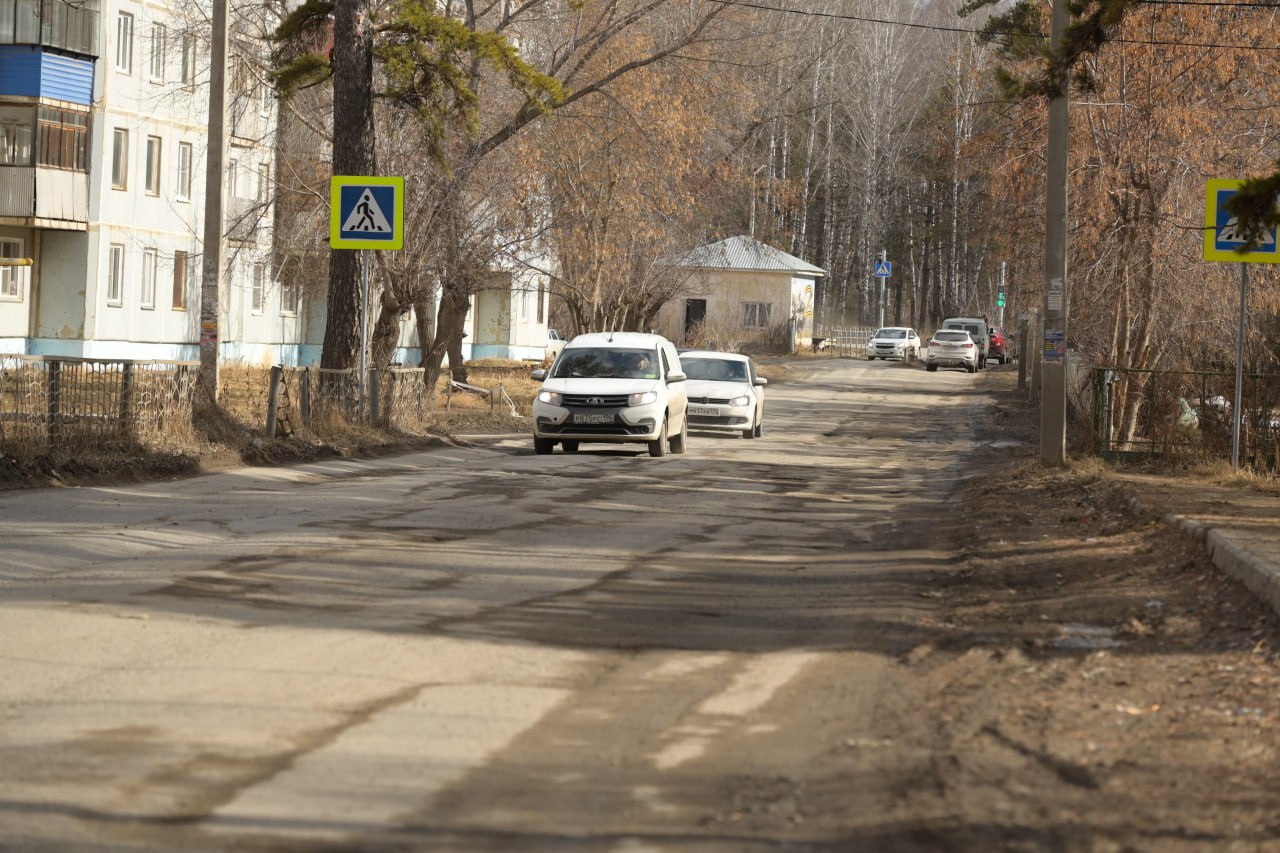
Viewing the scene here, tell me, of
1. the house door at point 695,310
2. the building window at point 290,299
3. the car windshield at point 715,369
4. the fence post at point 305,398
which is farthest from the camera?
the house door at point 695,310

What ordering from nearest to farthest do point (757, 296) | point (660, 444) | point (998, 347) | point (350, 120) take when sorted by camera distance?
point (660, 444)
point (350, 120)
point (998, 347)
point (757, 296)

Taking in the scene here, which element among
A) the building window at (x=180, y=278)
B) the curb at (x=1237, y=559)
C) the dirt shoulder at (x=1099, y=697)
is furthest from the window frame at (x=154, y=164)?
the curb at (x=1237, y=559)

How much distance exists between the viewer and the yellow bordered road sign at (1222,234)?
15.8 metres

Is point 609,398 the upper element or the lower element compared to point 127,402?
upper

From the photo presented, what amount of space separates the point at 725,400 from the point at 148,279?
948 inches

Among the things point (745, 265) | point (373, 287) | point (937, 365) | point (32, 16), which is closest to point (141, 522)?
point (373, 287)

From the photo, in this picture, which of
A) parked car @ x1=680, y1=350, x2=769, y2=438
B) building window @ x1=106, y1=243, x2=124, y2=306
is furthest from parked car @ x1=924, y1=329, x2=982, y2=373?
parked car @ x1=680, y1=350, x2=769, y2=438

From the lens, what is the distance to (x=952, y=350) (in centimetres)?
6456

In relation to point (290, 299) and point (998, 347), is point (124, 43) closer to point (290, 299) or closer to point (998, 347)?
point (290, 299)

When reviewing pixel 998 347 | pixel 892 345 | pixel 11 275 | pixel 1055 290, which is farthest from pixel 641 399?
pixel 998 347

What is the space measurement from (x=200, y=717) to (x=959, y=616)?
4.46 meters

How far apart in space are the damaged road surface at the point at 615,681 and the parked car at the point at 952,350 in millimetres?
51235

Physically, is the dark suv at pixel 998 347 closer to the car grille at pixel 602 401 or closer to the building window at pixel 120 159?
the building window at pixel 120 159

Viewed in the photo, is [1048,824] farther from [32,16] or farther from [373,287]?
[32,16]
